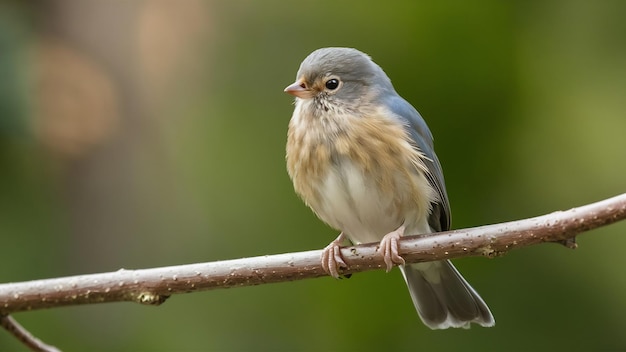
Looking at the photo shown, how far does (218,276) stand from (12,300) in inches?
28.7

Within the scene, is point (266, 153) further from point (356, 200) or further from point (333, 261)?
point (333, 261)

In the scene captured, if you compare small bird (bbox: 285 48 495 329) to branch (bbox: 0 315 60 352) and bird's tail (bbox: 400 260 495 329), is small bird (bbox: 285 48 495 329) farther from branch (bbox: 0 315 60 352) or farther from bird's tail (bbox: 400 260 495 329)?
branch (bbox: 0 315 60 352)

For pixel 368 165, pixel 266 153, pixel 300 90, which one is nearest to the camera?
pixel 368 165

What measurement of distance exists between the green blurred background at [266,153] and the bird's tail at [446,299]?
97 cm

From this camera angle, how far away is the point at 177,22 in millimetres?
5715

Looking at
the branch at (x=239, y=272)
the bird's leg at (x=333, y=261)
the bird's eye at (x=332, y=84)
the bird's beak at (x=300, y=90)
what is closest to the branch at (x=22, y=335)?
the branch at (x=239, y=272)

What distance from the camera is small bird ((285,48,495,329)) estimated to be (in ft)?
10.7

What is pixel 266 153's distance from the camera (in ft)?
16.8

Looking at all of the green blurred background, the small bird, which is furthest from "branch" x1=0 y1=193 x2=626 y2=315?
the green blurred background

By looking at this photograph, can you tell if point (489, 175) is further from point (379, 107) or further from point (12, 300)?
point (12, 300)

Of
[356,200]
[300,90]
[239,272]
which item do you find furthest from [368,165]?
[239,272]

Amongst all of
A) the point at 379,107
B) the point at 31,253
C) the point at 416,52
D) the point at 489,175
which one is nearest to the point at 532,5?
the point at 416,52

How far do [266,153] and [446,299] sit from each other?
6.12 feet

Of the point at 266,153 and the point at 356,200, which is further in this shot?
the point at 266,153
